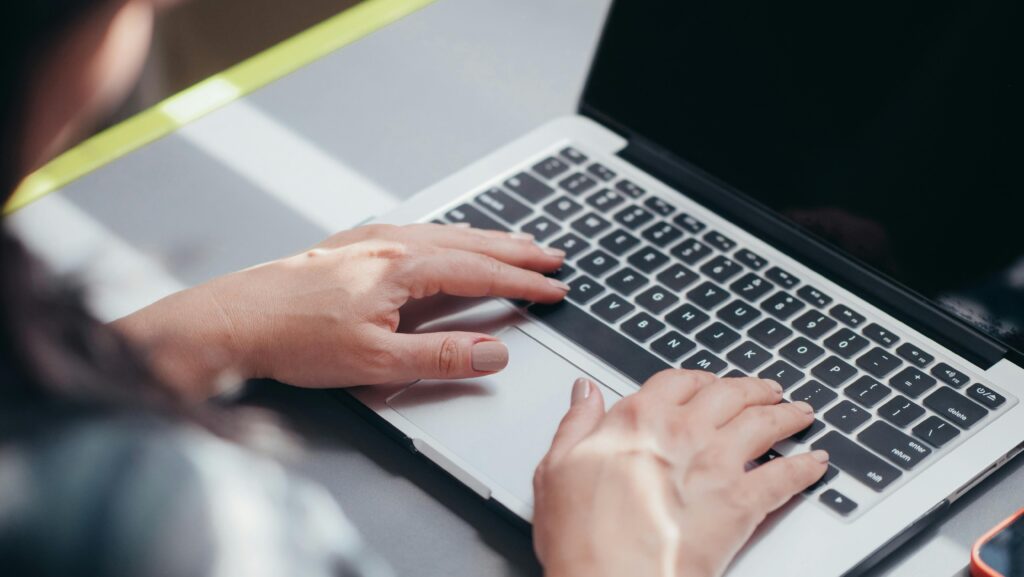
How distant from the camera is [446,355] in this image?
79cm

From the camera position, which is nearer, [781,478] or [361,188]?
[781,478]

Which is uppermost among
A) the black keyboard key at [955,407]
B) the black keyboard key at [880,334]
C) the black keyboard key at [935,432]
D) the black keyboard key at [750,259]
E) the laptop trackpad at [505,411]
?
the black keyboard key at [880,334]

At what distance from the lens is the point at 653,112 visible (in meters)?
0.99

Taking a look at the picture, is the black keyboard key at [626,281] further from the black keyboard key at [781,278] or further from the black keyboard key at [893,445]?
the black keyboard key at [893,445]

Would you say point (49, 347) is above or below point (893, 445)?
above

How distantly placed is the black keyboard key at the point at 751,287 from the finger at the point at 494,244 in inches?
5.7

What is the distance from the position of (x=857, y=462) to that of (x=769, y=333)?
0.44 feet

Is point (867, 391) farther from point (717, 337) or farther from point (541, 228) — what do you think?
point (541, 228)

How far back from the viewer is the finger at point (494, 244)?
2.89 feet

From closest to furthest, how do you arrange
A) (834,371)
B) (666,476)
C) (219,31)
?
(666,476), (834,371), (219,31)

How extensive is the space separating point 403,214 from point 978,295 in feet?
1.53

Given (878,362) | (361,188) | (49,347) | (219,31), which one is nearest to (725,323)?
(878,362)

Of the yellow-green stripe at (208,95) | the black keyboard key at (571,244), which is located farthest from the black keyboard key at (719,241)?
the yellow-green stripe at (208,95)

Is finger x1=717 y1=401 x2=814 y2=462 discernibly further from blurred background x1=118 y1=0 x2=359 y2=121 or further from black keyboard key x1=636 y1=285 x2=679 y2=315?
blurred background x1=118 y1=0 x2=359 y2=121
